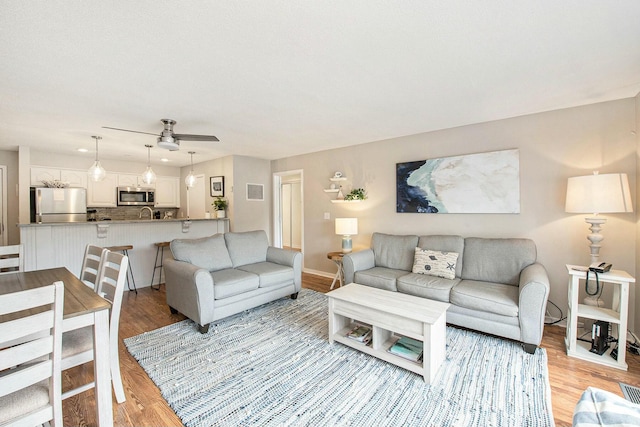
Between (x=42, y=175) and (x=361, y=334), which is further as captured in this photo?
(x=42, y=175)

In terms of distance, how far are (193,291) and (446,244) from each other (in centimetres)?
288

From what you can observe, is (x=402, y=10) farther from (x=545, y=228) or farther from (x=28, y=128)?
(x=28, y=128)

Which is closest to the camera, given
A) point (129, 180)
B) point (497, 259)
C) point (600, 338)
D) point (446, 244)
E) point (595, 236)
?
point (600, 338)

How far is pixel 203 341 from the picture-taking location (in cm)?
259

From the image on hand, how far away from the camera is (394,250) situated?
367cm

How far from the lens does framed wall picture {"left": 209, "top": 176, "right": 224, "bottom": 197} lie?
5.41 meters

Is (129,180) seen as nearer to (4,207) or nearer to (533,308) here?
(4,207)

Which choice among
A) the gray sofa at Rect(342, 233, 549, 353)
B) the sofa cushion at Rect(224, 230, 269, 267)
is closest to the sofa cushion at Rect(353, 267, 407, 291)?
the gray sofa at Rect(342, 233, 549, 353)

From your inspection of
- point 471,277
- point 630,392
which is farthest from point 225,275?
point 630,392

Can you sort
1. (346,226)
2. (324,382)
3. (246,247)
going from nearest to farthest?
1. (324,382)
2. (246,247)
3. (346,226)

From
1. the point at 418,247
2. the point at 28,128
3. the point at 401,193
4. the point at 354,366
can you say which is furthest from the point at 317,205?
the point at 28,128

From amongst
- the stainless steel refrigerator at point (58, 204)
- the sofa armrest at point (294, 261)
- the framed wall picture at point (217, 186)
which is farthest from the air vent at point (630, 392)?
the stainless steel refrigerator at point (58, 204)

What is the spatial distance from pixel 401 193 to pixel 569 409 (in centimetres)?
274

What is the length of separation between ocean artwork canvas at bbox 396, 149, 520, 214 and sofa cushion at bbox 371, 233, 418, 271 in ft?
1.59
